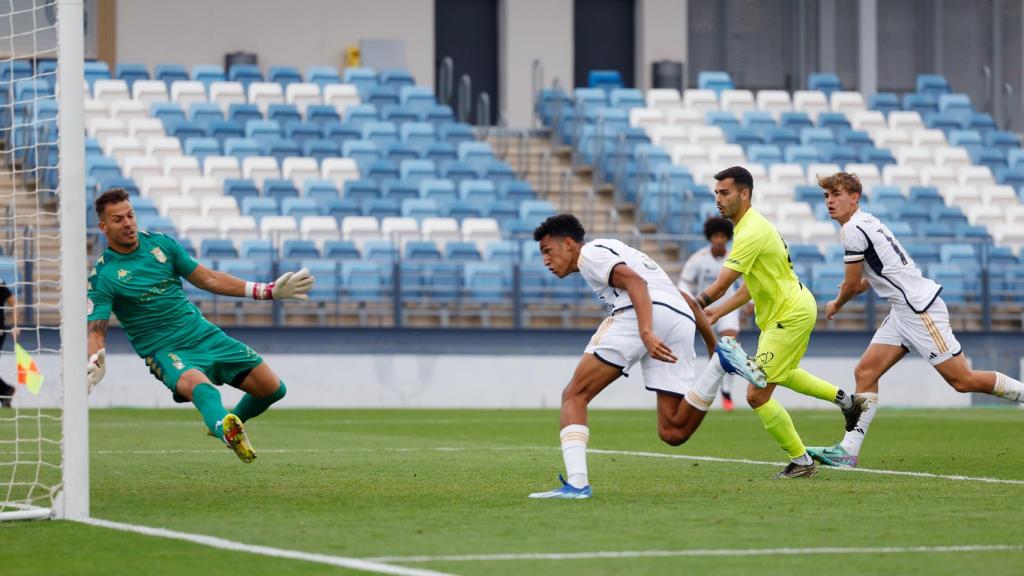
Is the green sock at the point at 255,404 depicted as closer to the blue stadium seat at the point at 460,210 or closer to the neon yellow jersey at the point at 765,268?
the neon yellow jersey at the point at 765,268

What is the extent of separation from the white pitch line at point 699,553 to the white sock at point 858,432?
14.2 feet

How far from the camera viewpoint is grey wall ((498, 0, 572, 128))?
114 ft

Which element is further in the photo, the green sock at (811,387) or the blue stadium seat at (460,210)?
the blue stadium seat at (460,210)

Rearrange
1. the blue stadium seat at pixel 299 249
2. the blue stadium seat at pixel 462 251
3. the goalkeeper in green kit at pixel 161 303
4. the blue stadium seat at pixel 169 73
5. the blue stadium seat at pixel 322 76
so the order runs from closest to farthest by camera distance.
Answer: the goalkeeper in green kit at pixel 161 303, the blue stadium seat at pixel 299 249, the blue stadium seat at pixel 462 251, the blue stadium seat at pixel 169 73, the blue stadium seat at pixel 322 76

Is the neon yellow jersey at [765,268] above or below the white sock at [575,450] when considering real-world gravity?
above

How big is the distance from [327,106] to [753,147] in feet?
26.6

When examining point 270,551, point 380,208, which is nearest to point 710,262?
point 380,208

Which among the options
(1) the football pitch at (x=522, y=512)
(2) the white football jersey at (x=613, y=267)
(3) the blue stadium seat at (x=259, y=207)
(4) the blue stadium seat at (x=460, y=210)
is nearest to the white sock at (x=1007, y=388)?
(1) the football pitch at (x=522, y=512)

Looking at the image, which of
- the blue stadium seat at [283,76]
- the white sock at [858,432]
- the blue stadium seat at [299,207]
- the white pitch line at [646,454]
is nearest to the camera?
the white pitch line at [646,454]

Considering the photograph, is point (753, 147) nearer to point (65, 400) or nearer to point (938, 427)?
point (938, 427)

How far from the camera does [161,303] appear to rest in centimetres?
1032

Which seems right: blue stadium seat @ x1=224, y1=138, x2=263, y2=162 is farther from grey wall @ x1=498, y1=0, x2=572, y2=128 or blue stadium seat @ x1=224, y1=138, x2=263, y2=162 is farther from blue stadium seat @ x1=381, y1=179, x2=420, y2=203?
grey wall @ x1=498, y1=0, x2=572, y2=128

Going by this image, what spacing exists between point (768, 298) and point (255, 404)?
11.6ft

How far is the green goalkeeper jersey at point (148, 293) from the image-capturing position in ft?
33.4
